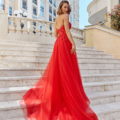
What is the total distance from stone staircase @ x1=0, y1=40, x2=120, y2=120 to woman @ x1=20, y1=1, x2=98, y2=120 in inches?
10.1

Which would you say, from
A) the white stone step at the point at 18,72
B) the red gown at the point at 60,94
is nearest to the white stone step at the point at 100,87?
the red gown at the point at 60,94

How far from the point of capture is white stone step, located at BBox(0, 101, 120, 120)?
197 cm

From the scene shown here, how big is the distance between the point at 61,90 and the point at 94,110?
2.27ft

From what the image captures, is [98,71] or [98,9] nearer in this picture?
[98,71]

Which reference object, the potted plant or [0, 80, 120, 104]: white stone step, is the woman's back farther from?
the potted plant

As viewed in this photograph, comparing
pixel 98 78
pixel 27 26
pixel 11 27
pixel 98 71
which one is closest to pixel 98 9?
pixel 27 26

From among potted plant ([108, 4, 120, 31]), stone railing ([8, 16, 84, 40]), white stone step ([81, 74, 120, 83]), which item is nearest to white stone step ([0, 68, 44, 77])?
white stone step ([81, 74, 120, 83])

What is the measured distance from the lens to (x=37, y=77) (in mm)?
2795

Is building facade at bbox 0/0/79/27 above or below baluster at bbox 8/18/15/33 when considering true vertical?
above

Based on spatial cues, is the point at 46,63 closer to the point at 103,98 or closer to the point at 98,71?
the point at 98,71

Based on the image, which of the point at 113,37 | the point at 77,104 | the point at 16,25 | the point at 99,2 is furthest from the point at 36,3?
the point at 77,104

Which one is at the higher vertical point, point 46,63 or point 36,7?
point 36,7

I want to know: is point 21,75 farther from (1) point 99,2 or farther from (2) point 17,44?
(1) point 99,2

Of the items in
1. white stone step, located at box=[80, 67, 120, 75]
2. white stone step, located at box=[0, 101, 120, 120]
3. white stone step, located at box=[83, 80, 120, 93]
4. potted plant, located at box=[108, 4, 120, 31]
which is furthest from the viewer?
potted plant, located at box=[108, 4, 120, 31]
